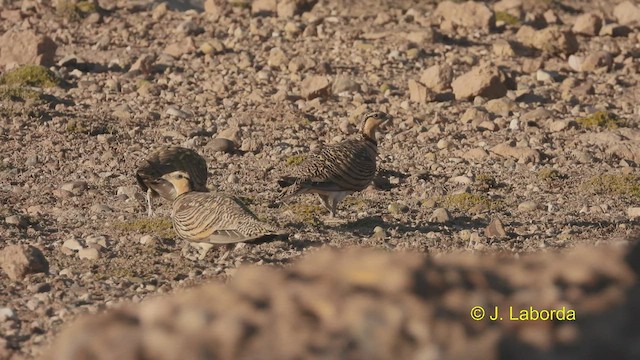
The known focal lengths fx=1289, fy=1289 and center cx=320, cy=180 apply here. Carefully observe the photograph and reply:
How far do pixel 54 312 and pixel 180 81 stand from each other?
12.5m

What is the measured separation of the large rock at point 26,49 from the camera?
23.5 metres

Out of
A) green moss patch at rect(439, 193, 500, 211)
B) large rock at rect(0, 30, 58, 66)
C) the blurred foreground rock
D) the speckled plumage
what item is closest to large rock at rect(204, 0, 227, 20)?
large rock at rect(0, 30, 58, 66)

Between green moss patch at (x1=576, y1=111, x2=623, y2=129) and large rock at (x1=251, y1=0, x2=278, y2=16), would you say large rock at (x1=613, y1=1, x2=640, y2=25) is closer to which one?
large rock at (x1=251, y1=0, x2=278, y2=16)

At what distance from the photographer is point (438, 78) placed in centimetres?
2241

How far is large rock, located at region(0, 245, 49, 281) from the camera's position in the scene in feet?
39.0

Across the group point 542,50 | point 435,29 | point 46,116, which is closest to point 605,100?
point 542,50

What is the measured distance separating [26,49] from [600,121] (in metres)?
10.4

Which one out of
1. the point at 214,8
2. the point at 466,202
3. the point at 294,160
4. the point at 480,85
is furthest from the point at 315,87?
the point at 466,202

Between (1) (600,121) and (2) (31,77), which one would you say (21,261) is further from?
(1) (600,121)

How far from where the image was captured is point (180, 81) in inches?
902

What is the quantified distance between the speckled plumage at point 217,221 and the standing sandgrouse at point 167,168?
1745 mm

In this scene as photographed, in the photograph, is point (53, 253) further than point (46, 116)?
No

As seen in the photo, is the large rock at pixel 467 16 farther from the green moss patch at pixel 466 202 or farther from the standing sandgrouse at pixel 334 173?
the standing sandgrouse at pixel 334 173

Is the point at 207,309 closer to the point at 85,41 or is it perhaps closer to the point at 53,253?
the point at 53,253
